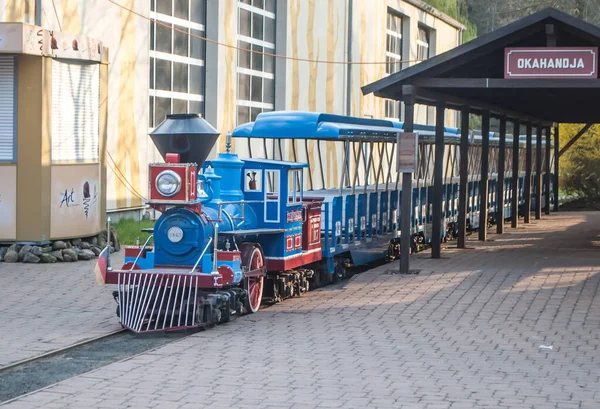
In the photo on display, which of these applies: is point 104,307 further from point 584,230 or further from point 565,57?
point 584,230

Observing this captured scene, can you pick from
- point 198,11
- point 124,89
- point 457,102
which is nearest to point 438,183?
point 457,102

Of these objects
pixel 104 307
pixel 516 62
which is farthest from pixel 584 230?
pixel 104 307

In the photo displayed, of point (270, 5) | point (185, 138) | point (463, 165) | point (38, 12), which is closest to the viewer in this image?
point (185, 138)

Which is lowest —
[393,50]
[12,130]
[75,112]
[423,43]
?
[12,130]

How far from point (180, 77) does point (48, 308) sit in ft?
44.4

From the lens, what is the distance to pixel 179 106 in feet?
82.7

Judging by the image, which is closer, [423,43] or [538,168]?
[538,168]

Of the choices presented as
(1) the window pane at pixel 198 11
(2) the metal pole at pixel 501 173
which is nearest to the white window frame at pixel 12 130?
(1) the window pane at pixel 198 11

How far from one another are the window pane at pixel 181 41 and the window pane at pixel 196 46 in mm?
238

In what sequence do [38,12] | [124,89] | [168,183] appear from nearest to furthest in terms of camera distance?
[168,183]
[38,12]
[124,89]

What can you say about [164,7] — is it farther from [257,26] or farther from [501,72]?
[501,72]

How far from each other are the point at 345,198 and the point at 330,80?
17.9 meters

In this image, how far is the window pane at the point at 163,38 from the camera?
24109 millimetres

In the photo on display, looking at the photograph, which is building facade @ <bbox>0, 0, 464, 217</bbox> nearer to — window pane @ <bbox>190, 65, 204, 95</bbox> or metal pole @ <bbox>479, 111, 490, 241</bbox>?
window pane @ <bbox>190, 65, 204, 95</bbox>
